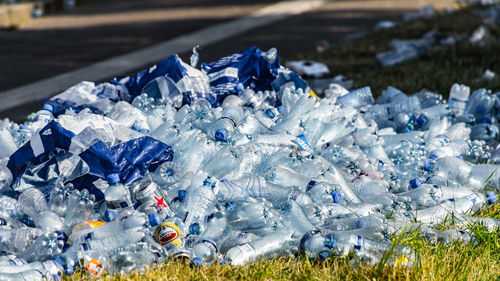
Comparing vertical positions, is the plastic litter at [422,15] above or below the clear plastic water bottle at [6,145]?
below

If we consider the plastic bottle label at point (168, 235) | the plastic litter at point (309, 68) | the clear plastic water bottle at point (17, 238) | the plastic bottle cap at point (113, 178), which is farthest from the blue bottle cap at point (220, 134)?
the plastic litter at point (309, 68)

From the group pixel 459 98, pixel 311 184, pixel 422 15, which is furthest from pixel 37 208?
pixel 422 15

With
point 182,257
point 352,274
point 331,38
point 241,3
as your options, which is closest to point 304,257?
point 352,274

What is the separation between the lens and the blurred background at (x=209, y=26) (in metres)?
6.57

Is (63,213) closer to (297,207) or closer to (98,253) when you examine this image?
(98,253)

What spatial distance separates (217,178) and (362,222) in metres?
0.84

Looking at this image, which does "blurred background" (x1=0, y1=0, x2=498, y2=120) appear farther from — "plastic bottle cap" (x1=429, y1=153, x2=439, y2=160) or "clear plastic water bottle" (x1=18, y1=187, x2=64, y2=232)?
"clear plastic water bottle" (x1=18, y1=187, x2=64, y2=232)

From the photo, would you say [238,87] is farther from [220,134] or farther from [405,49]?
[405,49]

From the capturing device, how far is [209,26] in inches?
394

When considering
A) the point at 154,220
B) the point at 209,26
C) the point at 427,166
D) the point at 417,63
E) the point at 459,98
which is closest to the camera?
the point at 154,220

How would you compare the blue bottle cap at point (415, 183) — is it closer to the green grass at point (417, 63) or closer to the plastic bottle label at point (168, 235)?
the plastic bottle label at point (168, 235)

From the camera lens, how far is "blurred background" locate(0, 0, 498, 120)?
6566mm

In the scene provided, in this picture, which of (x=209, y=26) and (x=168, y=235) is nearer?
(x=168, y=235)

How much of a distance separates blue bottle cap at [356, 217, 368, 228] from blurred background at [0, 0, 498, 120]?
2.94 metres
